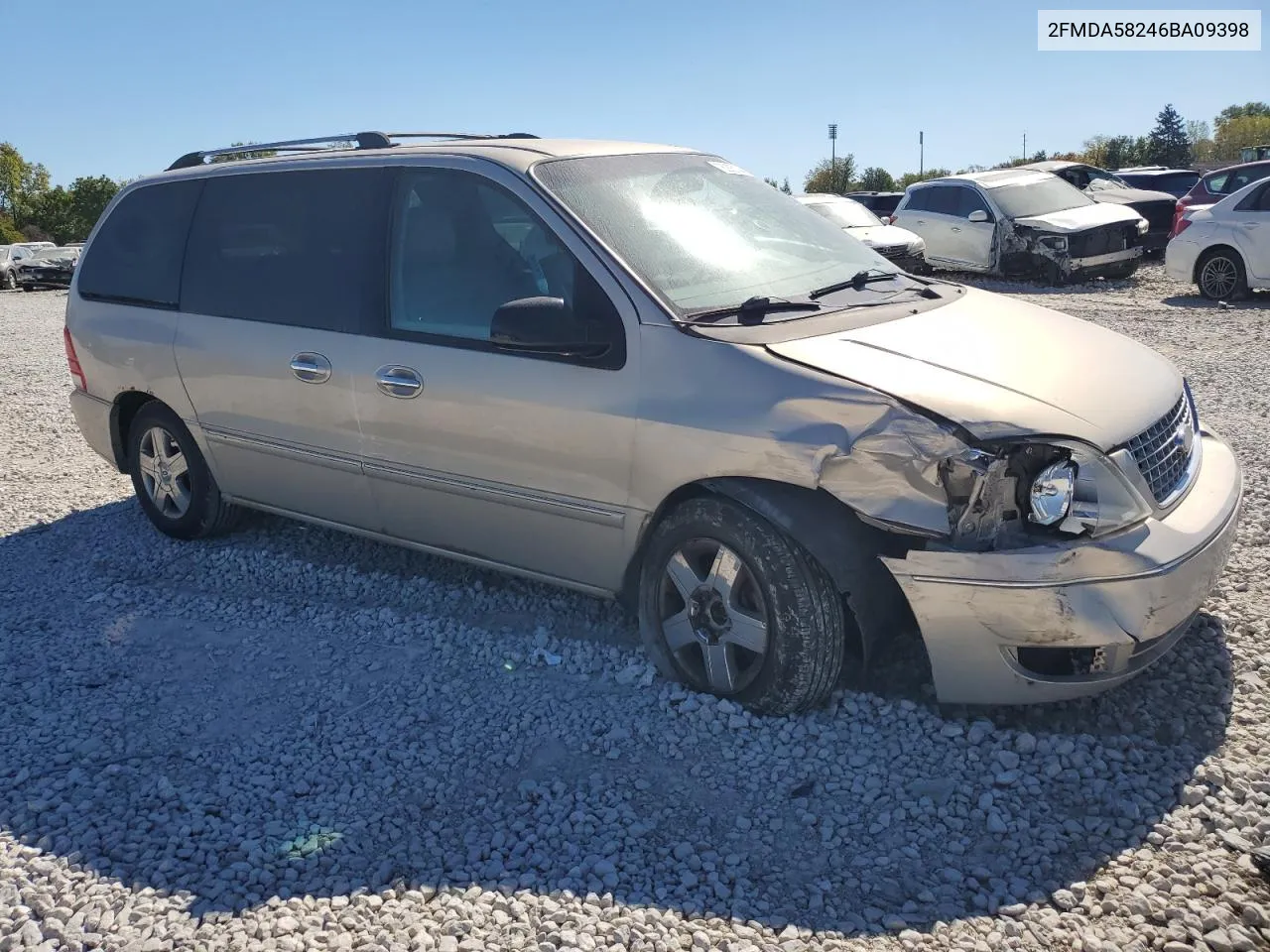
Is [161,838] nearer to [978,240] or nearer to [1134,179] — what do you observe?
[978,240]

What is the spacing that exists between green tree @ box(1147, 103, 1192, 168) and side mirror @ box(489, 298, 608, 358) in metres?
46.1

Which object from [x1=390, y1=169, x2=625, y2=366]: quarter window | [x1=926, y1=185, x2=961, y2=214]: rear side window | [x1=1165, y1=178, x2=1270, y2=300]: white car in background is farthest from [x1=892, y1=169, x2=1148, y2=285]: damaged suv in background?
[x1=390, y1=169, x2=625, y2=366]: quarter window

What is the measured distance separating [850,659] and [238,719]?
7.17ft

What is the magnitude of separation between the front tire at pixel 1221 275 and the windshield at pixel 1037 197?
3.01m

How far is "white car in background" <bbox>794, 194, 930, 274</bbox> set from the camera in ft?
48.9

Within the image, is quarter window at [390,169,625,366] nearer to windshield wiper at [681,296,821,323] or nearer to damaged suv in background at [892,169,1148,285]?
windshield wiper at [681,296,821,323]

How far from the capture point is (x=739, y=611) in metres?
3.67

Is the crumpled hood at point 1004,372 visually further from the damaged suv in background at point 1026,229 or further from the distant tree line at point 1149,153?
the distant tree line at point 1149,153

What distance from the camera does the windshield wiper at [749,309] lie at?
378 cm

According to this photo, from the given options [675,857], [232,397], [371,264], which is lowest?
[675,857]

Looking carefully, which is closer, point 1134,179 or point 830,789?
point 830,789

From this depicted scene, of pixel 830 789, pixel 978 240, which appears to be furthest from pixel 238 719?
pixel 978 240

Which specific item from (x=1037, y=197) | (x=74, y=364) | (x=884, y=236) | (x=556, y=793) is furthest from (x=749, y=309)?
(x=1037, y=197)

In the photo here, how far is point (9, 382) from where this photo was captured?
12.2 meters
